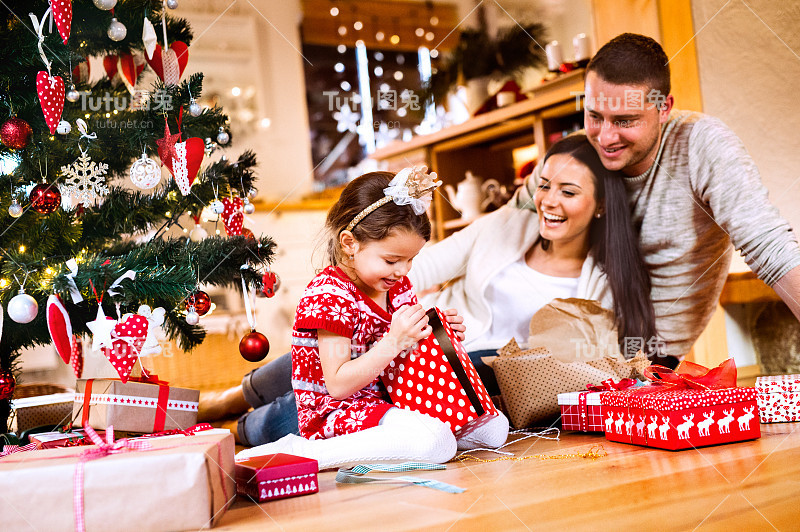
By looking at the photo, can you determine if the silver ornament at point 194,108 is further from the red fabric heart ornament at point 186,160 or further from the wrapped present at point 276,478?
the wrapped present at point 276,478

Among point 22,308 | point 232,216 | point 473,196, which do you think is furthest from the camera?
point 473,196

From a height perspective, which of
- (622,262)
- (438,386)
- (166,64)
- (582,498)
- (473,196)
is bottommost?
(582,498)

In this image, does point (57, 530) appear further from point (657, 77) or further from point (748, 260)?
point (657, 77)

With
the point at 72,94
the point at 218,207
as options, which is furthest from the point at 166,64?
the point at 218,207

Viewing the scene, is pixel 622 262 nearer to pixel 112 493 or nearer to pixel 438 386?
pixel 438 386

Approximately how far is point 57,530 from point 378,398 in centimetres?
65

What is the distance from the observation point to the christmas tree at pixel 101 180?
4.47ft

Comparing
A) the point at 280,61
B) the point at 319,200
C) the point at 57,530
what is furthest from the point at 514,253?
the point at 280,61

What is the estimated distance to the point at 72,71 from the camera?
153 centimetres

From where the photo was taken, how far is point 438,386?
1.37m

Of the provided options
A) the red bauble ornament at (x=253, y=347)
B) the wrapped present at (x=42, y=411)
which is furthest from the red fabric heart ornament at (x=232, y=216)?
the wrapped present at (x=42, y=411)

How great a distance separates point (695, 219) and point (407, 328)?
1023 millimetres

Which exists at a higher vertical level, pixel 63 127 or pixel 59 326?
pixel 63 127

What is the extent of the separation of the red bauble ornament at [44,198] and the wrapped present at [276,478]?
0.64 meters
